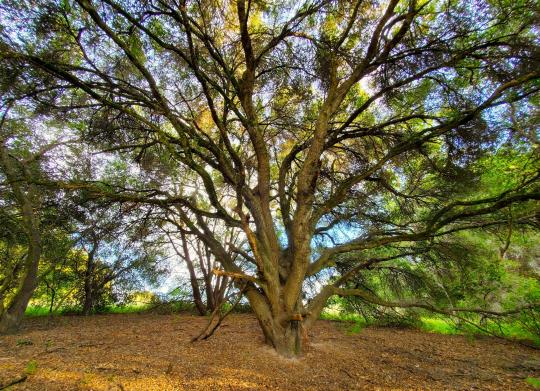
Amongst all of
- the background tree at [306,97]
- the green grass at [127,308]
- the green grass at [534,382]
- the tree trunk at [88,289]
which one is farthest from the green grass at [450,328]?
the tree trunk at [88,289]

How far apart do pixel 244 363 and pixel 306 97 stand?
4.83 metres

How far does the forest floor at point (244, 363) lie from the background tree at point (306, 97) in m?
0.69

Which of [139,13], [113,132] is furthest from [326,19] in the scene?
[113,132]

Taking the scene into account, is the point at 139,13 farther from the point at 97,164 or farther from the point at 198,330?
the point at 198,330

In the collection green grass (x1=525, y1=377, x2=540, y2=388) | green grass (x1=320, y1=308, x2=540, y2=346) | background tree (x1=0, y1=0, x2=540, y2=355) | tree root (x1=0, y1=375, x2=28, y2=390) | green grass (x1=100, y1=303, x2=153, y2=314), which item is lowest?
green grass (x1=525, y1=377, x2=540, y2=388)

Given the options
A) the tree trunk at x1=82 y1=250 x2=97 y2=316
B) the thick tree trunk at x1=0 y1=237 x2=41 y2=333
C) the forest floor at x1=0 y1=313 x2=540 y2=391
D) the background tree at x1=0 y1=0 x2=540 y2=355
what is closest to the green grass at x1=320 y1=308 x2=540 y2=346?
the forest floor at x1=0 y1=313 x2=540 y2=391

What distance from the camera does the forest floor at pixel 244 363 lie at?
271cm

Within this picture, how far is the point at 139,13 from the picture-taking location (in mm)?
3611

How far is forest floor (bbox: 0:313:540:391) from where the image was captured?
2715mm

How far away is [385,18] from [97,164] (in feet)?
24.0

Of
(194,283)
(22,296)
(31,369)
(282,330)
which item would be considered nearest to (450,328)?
(282,330)

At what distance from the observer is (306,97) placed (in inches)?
218

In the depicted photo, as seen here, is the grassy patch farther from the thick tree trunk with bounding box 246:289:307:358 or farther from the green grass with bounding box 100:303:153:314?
the green grass with bounding box 100:303:153:314

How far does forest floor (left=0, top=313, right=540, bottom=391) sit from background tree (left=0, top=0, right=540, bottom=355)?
69 cm
